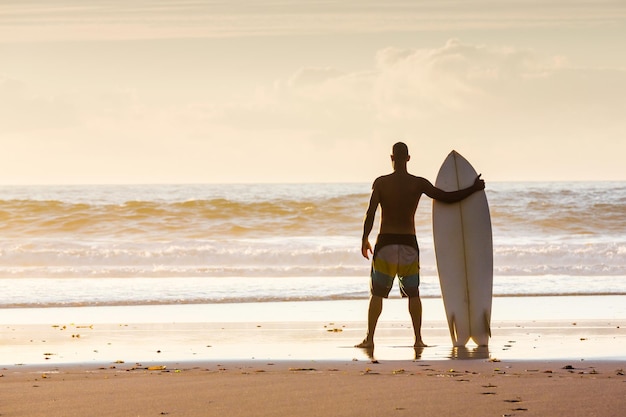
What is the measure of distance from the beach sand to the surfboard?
Result: 32cm

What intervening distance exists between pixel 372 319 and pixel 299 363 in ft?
4.03

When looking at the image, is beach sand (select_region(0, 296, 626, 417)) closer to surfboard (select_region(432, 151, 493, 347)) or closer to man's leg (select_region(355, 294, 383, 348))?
man's leg (select_region(355, 294, 383, 348))

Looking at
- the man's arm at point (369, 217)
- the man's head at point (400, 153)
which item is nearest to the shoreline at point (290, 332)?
the man's arm at point (369, 217)

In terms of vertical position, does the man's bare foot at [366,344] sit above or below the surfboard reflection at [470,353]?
above

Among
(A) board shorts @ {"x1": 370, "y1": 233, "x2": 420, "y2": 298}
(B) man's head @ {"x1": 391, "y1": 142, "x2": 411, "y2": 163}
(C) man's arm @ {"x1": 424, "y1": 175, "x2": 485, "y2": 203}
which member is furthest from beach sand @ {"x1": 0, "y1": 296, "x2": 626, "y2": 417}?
(B) man's head @ {"x1": 391, "y1": 142, "x2": 411, "y2": 163}

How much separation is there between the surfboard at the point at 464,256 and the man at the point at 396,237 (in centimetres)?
36

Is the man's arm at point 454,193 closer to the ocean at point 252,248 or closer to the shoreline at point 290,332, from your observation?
the shoreline at point 290,332

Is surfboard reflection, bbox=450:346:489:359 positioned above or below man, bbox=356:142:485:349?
below

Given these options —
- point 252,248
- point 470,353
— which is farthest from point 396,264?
point 252,248

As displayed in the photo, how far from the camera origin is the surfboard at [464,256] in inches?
308

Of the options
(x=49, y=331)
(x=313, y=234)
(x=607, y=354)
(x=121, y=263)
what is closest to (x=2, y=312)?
(x=49, y=331)

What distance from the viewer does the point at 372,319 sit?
7590 mm

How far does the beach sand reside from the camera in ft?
15.7

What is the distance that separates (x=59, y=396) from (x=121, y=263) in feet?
45.5
